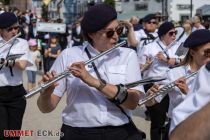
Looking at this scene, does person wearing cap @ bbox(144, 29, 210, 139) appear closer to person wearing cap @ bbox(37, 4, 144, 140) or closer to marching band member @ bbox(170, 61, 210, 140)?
person wearing cap @ bbox(37, 4, 144, 140)

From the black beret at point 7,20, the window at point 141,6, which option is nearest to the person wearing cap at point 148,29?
the black beret at point 7,20

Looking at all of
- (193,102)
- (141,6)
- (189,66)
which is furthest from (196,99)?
(141,6)

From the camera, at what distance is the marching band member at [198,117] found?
150cm

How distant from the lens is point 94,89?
3.17 m

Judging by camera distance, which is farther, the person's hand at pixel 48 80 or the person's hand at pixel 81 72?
the person's hand at pixel 48 80

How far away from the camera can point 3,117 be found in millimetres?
5320

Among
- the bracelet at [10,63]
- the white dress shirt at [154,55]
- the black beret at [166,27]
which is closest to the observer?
the bracelet at [10,63]

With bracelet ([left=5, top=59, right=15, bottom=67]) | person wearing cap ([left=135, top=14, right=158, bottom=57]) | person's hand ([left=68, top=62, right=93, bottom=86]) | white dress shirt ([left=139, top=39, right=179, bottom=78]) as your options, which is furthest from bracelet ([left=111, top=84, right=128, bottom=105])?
person wearing cap ([left=135, top=14, right=158, bottom=57])

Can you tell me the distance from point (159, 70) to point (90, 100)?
136 inches

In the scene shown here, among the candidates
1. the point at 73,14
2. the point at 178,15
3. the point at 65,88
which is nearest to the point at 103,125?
the point at 65,88

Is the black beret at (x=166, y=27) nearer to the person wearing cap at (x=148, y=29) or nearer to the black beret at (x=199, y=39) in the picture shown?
the person wearing cap at (x=148, y=29)

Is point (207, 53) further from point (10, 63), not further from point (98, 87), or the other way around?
point (10, 63)

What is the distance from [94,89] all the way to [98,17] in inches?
18.4

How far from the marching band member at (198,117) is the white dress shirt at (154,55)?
14.6 ft
